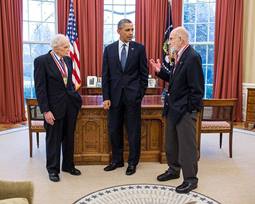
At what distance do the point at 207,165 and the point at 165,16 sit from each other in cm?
382

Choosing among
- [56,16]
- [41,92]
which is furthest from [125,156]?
[56,16]

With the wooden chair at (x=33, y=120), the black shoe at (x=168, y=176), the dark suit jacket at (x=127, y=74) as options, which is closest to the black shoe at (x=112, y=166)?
the black shoe at (x=168, y=176)

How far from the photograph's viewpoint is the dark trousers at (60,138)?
3318 millimetres

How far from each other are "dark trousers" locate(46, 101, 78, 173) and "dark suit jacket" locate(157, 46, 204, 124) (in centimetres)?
108

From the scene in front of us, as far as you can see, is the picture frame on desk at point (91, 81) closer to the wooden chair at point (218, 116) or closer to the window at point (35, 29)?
the window at point (35, 29)

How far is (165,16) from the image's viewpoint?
22.1 ft

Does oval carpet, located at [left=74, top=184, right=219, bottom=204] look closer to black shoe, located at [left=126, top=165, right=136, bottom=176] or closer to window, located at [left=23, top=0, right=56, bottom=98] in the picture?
black shoe, located at [left=126, top=165, right=136, bottom=176]

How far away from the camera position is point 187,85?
298 cm

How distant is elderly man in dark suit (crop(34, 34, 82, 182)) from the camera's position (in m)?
3.19

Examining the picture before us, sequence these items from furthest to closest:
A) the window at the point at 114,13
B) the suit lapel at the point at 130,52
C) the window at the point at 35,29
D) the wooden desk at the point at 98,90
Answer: the window at the point at 114,13 → the window at the point at 35,29 → the wooden desk at the point at 98,90 → the suit lapel at the point at 130,52

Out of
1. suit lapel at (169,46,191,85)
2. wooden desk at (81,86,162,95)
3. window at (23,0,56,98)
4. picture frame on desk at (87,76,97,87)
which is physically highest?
window at (23,0,56,98)

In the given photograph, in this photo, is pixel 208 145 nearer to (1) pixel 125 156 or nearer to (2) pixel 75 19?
(1) pixel 125 156

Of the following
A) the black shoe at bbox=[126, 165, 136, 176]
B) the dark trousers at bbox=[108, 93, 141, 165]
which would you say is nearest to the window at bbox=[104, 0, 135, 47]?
the dark trousers at bbox=[108, 93, 141, 165]

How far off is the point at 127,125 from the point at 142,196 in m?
0.87
